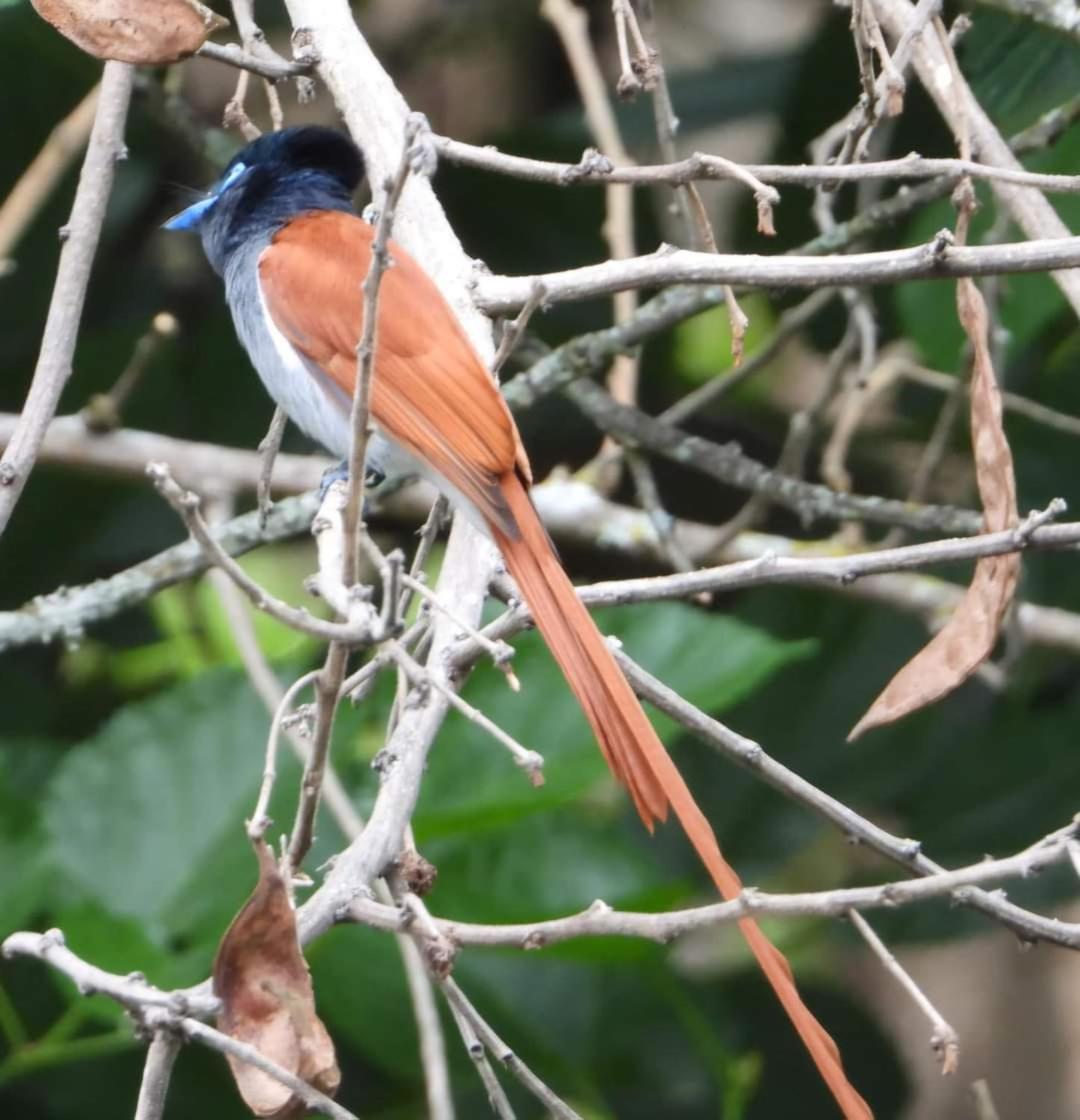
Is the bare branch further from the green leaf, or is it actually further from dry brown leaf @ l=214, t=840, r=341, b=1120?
the green leaf

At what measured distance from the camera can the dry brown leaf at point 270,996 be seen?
1.16 metres

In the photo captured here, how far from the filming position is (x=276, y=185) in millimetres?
2494

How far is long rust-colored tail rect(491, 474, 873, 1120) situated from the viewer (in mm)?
1258

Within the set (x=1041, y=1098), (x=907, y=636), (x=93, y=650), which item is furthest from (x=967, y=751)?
(x=93, y=650)

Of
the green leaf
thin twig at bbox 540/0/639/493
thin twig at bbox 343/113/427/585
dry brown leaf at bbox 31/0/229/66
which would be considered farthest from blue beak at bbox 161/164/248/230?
thin twig at bbox 343/113/427/585

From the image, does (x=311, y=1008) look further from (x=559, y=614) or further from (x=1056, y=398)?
(x=1056, y=398)

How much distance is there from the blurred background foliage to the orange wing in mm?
478

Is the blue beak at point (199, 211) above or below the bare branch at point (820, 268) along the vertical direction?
above

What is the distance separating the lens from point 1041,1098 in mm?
3990

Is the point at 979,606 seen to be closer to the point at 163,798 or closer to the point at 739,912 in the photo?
the point at 739,912

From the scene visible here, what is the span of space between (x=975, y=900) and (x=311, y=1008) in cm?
52

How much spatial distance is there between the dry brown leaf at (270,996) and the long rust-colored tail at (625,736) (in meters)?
0.28

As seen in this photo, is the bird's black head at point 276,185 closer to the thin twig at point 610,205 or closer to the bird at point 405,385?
the bird at point 405,385

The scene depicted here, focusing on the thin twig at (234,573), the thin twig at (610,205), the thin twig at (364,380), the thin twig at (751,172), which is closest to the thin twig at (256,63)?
the thin twig at (751,172)
